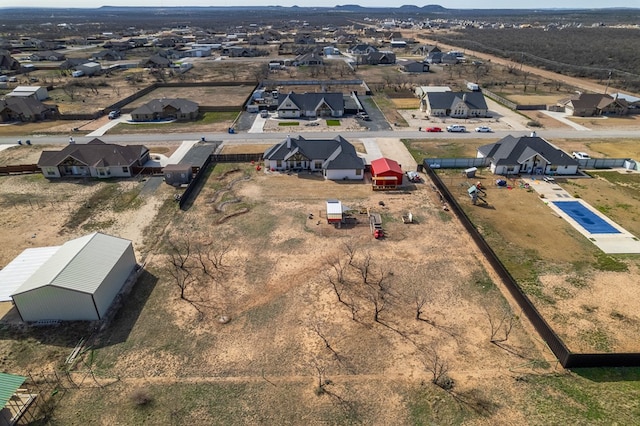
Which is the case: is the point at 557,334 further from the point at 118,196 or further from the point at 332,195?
the point at 118,196

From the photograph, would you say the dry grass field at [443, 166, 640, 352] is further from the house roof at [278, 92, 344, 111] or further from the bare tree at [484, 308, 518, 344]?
the house roof at [278, 92, 344, 111]

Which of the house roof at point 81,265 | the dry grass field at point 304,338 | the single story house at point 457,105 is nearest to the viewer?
the dry grass field at point 304,338

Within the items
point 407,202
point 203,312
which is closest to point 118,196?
point 203,312

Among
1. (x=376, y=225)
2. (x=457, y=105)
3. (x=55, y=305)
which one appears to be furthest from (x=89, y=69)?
(x=376, y=225)

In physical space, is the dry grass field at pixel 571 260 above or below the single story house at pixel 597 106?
below

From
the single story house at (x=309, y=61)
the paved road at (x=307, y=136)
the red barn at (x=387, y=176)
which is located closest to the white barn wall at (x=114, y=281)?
the red barn at (x=387, y=176)

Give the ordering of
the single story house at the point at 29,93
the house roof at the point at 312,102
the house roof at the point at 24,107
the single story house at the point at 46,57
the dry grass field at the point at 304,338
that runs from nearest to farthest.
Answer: the dry grass field at the point at 304,338
the house roof at the point at 24,107
the house roof at the point at 312,102
the single story house at the point at 29,93
the single story house at the point at 46,57

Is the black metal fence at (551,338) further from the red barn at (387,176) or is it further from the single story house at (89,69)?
the single story house at (89,69)
